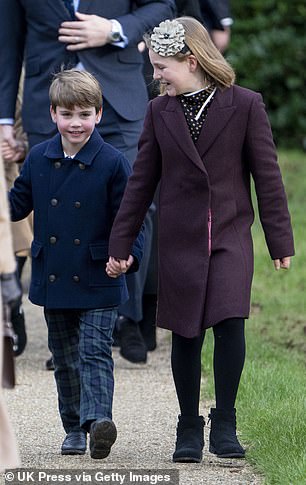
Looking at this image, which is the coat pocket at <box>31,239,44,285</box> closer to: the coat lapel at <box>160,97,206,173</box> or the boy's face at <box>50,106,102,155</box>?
the boy's face at <box>50,106,102,155</box>

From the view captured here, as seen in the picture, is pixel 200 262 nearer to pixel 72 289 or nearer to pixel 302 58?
pixel 72 289

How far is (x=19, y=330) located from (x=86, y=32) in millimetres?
1693

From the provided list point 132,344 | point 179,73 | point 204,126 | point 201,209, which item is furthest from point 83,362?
→ point 132,344

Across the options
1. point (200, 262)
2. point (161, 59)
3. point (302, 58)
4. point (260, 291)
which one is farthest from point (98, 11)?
point (302, 58)

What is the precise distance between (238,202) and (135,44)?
193 centimetres

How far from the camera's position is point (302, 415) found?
222 inches

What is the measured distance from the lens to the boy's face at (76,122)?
5348mm

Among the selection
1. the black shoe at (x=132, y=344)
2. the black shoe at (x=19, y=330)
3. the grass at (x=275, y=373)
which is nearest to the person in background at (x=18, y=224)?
the black shoe at (x=19, y=330)

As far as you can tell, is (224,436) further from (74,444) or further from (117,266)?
(117,266)

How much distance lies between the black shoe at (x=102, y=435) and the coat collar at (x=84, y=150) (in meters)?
1.00

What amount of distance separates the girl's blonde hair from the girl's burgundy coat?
5cm

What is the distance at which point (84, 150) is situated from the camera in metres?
5.39

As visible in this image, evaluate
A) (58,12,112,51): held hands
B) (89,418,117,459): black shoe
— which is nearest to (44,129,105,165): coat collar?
(89,418,117,459): black shoe

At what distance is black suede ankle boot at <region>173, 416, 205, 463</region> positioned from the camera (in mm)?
5184
